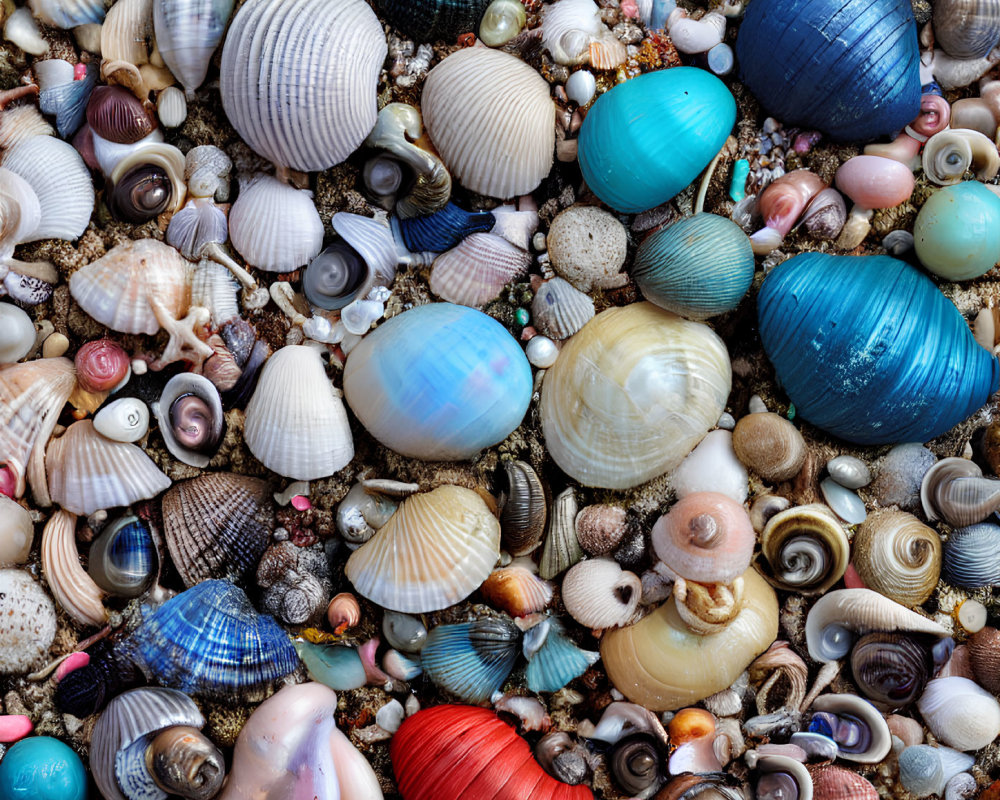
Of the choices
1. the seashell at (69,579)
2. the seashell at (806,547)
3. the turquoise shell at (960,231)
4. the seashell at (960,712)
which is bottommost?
the seashell at (960,712)

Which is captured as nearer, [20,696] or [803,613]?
[20,696]

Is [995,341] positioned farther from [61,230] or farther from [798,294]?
[61,230]

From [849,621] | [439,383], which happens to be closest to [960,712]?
[849,621]

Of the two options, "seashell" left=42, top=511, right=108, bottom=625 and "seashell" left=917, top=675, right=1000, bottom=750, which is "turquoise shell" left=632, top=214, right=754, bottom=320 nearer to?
"seashell" left=917, top=675, right=1000, bottom=750

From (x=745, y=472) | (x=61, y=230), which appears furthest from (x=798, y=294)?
(x=61, y=230)

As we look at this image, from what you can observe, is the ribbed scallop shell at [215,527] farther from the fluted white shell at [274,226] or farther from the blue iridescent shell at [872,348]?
the blue iridescent shell at [872,348]

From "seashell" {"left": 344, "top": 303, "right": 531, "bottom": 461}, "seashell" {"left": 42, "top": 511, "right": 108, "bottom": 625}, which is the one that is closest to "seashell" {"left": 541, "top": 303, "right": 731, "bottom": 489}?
"seashell" {"left": 344, "top": 303, "right": 531, "bottom": 461}

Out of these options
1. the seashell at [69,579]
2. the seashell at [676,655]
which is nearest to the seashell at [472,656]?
the seashell at [676,655]
